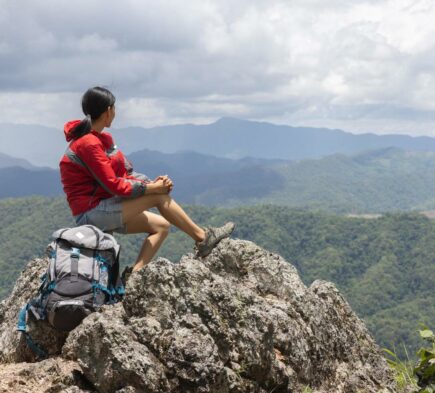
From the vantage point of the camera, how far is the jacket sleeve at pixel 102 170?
5637 mm

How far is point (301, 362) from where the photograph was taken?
15.7 feet

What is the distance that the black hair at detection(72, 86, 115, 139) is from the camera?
19.1ft

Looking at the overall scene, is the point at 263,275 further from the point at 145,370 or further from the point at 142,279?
the point at 145,370

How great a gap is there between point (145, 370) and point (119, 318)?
2.24 ft

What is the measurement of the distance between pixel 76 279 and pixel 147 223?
142 centimetres

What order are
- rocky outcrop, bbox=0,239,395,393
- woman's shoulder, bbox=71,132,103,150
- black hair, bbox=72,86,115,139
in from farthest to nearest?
black hair, bbox=72,86,115,139 → woman's shoulder, bbox=71,132,103,150 → rocky outcrop, bbox=0,239,395,393

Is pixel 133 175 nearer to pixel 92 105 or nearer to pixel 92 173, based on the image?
pixel 92 173

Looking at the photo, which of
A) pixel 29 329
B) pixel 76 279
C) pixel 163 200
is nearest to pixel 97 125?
pixel 163 200

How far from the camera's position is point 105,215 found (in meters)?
5.93

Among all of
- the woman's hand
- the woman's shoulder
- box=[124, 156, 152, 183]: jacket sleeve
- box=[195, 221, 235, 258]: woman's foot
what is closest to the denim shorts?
the woman's hand

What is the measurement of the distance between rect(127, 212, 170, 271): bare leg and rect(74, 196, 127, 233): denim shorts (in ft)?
0.69

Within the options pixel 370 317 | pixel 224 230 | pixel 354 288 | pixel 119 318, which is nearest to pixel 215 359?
pixel 119 318

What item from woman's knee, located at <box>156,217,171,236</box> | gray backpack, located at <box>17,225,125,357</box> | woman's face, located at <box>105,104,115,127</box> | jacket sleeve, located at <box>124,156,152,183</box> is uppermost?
woman's face, located at <box>105,104,115,127</box>

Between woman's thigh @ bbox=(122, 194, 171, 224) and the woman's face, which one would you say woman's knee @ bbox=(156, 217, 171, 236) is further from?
the woman's face
